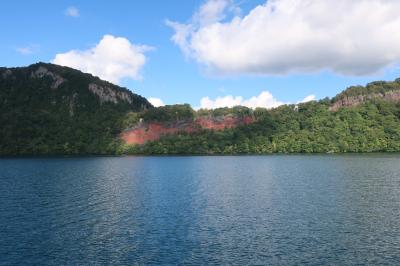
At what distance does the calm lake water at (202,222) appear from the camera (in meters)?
34.7

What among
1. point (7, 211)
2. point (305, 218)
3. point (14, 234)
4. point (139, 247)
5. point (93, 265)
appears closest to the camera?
point (93, 265)

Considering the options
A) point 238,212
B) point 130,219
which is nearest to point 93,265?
point 130,219

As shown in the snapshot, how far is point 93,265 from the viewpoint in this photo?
107ft

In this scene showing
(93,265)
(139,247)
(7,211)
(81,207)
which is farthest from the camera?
(81,207)

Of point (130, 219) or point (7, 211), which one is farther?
point (7, 211)

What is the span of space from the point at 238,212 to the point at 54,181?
1906 inches

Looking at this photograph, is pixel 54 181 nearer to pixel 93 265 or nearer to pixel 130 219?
pixel 130 219

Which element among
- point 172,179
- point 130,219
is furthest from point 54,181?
point 130,219

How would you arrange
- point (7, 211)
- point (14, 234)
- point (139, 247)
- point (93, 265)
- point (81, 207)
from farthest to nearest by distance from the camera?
point (81, 207)
point (7, 211)
point (14, 234)
point (139, 247)
point (93, 265)

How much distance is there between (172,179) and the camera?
Answer: 90.9 meters

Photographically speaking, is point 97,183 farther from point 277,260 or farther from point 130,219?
point 277,260

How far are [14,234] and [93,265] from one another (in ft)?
43.8

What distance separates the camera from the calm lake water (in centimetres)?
3472

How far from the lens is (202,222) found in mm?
47219
